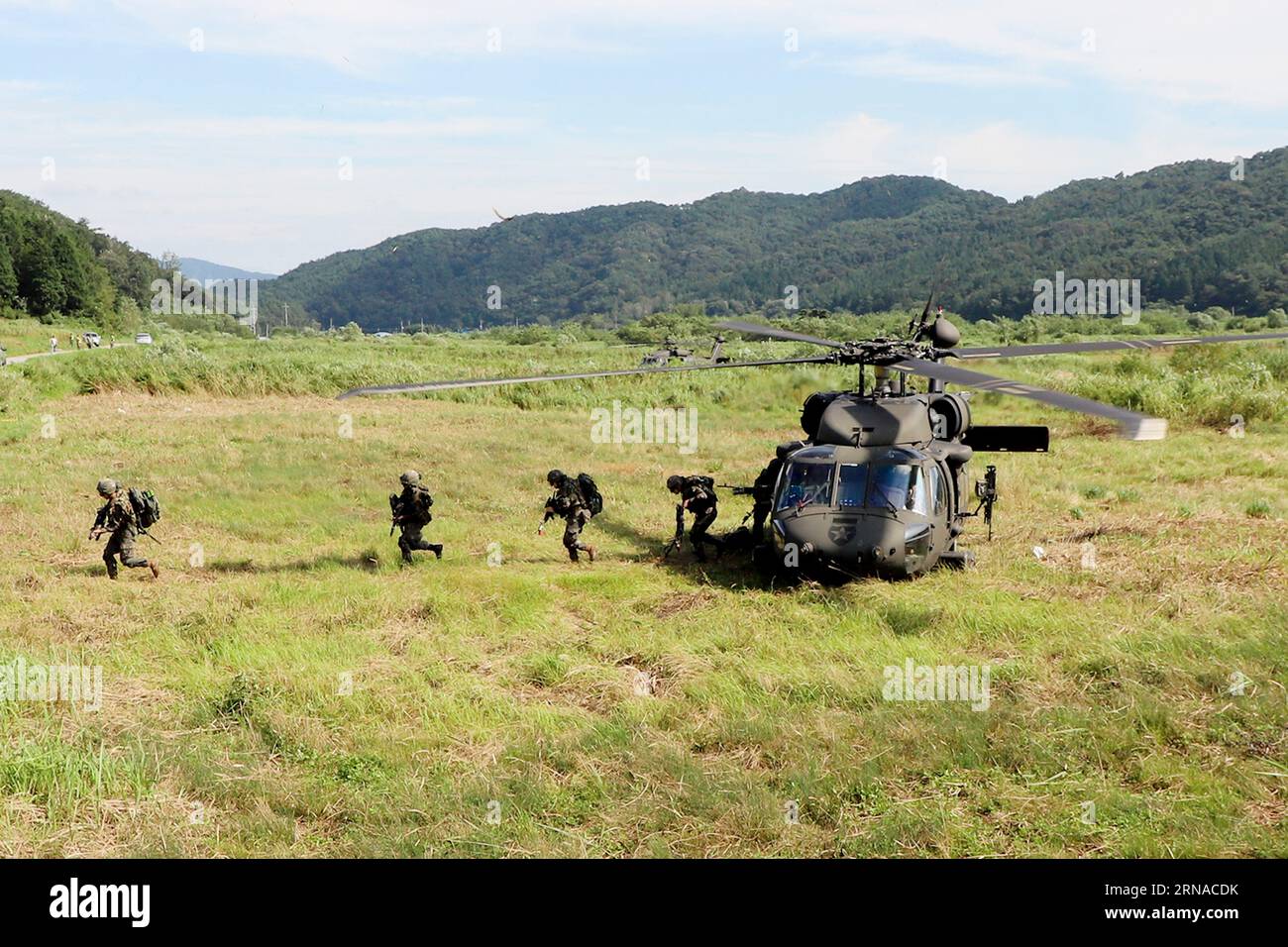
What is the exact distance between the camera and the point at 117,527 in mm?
12414

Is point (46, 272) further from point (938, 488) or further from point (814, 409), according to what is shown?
point (938, 488)

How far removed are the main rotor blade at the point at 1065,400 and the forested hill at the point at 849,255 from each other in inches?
2798

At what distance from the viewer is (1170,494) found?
17.6 m

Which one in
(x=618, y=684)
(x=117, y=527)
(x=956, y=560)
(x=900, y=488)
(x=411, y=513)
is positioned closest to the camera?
(x=618, y=684)

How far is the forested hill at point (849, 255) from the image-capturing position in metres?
84.6

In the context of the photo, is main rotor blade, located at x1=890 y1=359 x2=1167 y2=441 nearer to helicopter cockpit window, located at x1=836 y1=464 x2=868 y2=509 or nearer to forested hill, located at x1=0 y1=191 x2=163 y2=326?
helicopter cockpit window, located at x1=836 y1=464 x2=868 y2=509

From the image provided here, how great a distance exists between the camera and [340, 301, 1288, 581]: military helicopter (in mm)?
11242

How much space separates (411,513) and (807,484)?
17.4 feet

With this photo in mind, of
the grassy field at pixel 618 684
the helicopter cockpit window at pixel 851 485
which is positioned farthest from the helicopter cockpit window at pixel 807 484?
the grassy field at pixel 618 684

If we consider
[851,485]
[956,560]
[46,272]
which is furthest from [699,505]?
[46,272]

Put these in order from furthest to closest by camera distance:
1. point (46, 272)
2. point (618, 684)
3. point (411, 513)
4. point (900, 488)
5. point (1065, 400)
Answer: point (46, 272) < point (411, 513) < point (900, 488) < point (618, 684) < point (1065, 400)

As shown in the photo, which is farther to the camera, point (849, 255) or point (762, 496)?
point (849, 255)

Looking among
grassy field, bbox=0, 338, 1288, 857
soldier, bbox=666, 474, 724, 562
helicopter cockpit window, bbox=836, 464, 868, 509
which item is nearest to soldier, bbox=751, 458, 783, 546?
soldier, bbox=666, 474, 724, 562

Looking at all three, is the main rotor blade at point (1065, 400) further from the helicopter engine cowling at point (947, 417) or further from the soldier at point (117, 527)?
the soldier at point (117, 527)
